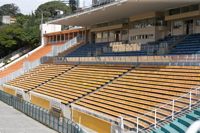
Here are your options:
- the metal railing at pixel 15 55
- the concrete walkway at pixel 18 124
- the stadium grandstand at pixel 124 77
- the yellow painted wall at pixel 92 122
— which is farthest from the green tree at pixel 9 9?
the yellow painted wall at pixel 92 122

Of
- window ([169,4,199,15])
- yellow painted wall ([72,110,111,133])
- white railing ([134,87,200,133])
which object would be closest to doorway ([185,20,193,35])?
window ([169,4,199,15])

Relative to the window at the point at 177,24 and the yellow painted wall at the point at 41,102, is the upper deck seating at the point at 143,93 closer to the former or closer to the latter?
the yellow painted wall at the point at 41,102

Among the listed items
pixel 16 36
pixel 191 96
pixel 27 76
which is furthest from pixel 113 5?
pixel 16 36

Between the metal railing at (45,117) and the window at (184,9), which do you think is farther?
the window at (184,9)

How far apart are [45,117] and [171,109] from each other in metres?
8.02

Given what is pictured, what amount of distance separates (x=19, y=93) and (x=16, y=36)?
1150 inches

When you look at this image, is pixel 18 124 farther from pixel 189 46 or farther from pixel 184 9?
pixel 184 9

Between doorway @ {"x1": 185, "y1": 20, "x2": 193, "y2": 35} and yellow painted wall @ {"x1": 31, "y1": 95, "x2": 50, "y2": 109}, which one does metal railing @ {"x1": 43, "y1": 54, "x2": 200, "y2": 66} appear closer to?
doorway @ {"x1": 185, "y1": 20, "x2": 193, "y2": 35}

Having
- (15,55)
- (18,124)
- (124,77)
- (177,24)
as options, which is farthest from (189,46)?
(15,55)

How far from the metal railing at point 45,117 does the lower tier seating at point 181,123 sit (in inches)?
114

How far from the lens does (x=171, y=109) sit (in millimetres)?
12461

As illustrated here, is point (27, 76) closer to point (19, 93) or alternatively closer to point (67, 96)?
point (19, 93)

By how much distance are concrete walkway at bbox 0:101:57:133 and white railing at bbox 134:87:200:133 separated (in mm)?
5986

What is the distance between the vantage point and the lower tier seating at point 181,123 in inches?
438
